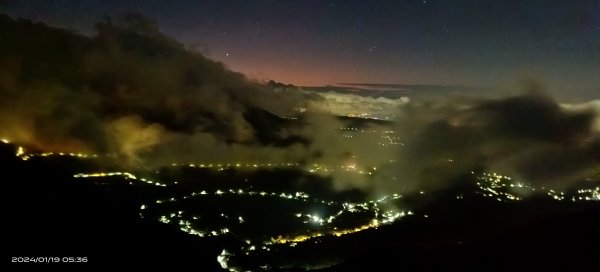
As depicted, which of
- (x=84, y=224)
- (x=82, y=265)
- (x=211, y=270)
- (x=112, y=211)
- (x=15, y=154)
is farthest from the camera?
(x=15, y=154)

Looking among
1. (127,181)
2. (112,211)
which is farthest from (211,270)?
(127,181)

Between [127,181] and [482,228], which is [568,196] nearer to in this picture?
[482,228]

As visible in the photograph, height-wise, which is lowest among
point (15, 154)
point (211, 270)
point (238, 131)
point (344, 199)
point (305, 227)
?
point (211, 270)

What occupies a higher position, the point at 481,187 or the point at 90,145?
the point at 90,145

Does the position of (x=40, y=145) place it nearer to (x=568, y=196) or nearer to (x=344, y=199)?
(x=344, y=199)

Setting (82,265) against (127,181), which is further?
(127,181)

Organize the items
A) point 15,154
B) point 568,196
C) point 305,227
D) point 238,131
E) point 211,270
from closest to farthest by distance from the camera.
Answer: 1. point 211,270
2. point 305,227
3. point 15,154
4. point 568,196
5. point 238,131

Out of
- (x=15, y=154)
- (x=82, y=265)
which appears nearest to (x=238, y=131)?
(x=15, y=154)

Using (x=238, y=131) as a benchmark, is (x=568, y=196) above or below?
below

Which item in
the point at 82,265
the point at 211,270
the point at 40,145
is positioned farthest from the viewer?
the point at 40,145
